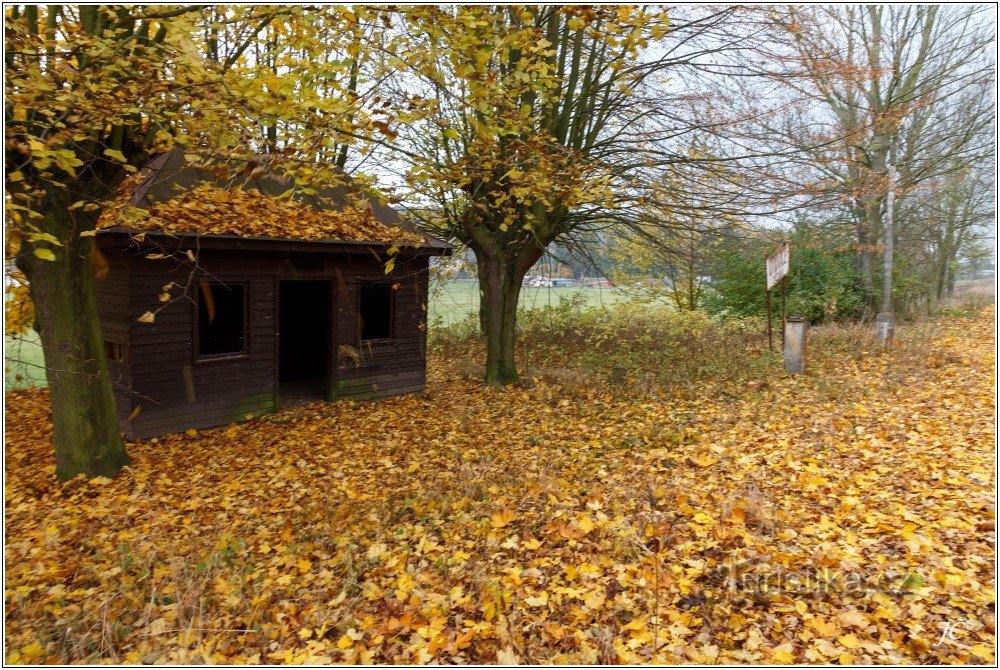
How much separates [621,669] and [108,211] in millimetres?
8184

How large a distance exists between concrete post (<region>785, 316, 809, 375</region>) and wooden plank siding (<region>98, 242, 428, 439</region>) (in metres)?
7.27

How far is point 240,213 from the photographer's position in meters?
9.73

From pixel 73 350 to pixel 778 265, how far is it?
11311mm

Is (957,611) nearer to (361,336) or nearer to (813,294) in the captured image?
(361,336)

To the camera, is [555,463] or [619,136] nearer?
[555,463]

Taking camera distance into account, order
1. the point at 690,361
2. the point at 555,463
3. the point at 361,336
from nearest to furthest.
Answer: the point at 555,463 → the point at 361,336 → the point at 690,361

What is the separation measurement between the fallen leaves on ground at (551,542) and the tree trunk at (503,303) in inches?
151

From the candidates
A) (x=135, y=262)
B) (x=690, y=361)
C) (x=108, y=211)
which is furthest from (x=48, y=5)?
(x=690, y=361)

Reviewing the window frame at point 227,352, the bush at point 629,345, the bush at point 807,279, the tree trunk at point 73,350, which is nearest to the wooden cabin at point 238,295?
the window frame at point 227,352

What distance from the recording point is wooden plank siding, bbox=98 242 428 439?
31.0 ft

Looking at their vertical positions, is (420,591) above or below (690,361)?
below

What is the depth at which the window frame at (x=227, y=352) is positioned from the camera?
10.1m

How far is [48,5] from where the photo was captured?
697cm

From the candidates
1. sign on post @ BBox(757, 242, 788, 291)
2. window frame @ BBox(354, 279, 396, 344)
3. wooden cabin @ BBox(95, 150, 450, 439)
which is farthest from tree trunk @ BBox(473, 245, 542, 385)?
sign on post @ BBox(757, 242, 788, 291)
